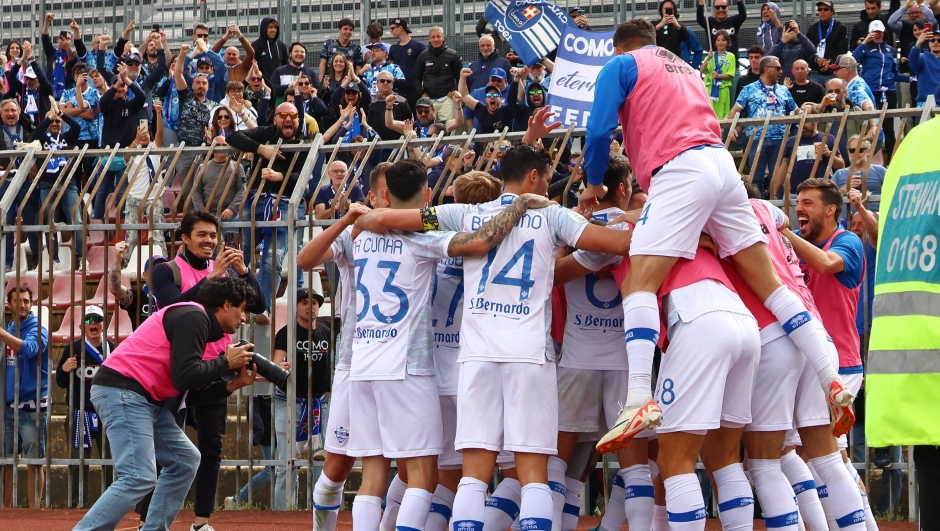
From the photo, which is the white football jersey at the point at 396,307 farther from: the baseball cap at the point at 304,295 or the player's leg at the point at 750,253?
the baseball cap at the point at 304,295

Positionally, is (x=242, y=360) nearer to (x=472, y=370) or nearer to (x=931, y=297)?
(x=472, y=370)

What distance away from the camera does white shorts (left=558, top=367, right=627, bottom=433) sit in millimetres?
6270

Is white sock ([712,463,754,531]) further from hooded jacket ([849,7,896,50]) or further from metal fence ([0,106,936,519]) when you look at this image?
hooded jacket ([849,7,896,50])

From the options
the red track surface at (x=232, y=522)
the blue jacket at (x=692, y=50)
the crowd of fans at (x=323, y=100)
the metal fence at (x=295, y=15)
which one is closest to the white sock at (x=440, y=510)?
the red track surface at (x=232, y=522)

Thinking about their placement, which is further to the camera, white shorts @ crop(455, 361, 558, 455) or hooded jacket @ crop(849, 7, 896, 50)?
hooded jacket @ crop(849, 7, 896, 50)

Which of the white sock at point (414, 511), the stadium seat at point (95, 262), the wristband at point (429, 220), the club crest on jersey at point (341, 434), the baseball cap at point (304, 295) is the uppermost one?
the wristband at point (429, 220)

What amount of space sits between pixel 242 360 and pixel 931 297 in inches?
169

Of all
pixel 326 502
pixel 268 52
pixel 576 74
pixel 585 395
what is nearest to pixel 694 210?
pixel 585 395

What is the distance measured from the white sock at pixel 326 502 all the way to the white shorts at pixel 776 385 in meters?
2.37

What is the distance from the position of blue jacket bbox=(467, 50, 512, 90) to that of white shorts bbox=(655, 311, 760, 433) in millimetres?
9749

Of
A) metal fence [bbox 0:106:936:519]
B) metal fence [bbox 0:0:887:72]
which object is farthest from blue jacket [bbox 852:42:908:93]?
metal fence [bbox 0:106:936:519]

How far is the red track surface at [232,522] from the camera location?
8.29m

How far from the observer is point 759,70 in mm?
13727

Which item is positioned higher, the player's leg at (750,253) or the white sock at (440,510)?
the player's leg at (750,253)
